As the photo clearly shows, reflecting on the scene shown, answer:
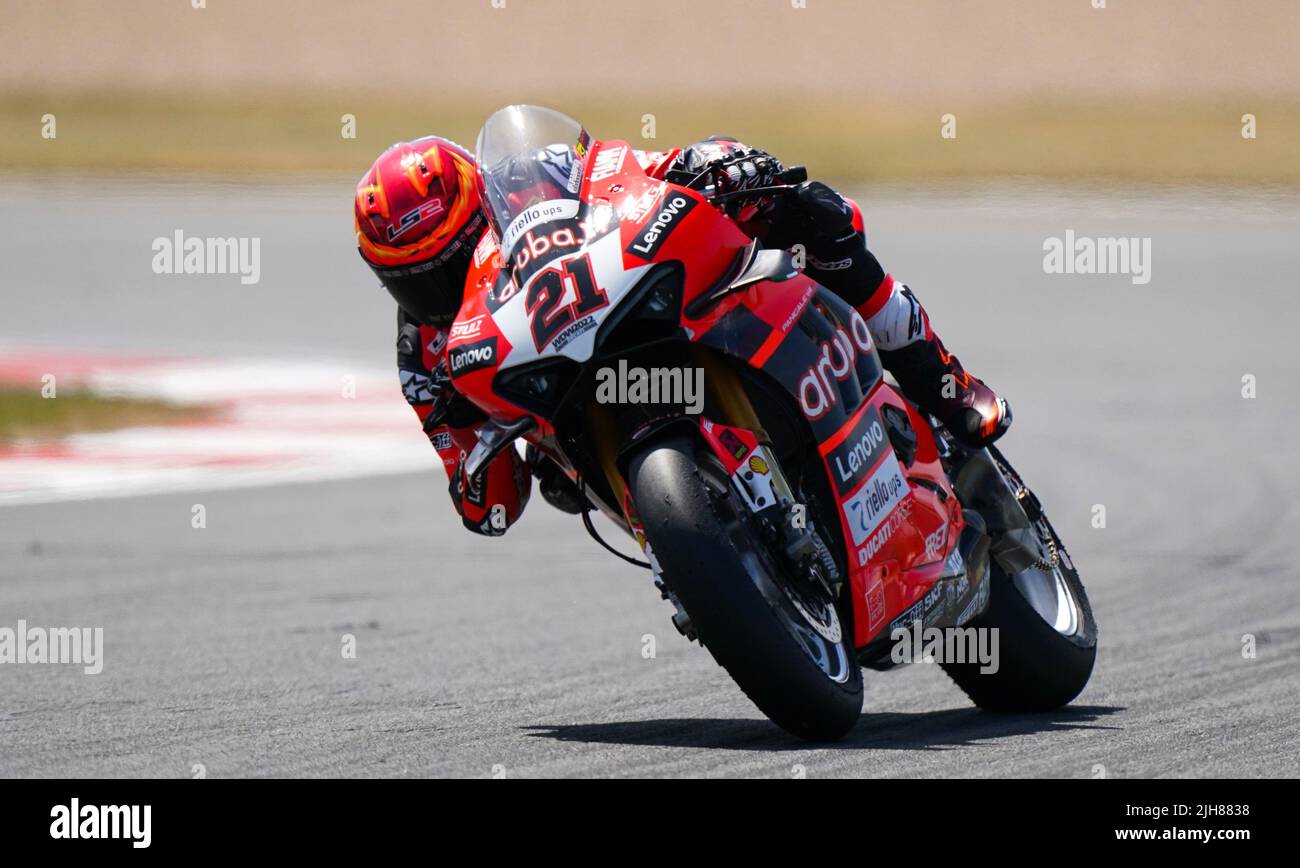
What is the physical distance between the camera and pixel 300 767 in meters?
4.68

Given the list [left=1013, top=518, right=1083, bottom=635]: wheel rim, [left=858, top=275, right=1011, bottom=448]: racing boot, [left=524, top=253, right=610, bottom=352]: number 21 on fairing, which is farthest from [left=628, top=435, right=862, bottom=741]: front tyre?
[left=1013, top=518, right=1083, bottom=635]: wheel rim

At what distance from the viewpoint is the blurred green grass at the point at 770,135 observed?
1166 inches

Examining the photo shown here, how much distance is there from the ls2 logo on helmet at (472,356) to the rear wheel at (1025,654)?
1.77 m

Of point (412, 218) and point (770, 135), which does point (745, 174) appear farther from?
point (770, 135)

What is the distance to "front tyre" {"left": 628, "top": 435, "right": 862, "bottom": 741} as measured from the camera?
430 cm

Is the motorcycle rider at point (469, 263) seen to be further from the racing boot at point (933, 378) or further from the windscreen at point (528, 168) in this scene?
the windscreen at point (528, 168)

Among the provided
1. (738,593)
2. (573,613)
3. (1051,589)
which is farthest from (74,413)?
(738,593)

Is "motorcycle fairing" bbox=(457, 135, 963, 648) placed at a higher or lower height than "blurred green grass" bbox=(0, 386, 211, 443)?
higher

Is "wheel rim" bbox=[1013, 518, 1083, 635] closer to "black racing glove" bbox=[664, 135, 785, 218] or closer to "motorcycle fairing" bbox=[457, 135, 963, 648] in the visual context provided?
"motorcycle fairing" bbox=[457, 135, 963, 648]

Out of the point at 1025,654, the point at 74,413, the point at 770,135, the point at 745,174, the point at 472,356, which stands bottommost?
the point at 770,135

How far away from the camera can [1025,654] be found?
5.54m

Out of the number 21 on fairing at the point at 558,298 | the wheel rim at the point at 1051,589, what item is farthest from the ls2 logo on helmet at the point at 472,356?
the wheel rim at the point at 1051,589

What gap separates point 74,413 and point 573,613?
608cm
